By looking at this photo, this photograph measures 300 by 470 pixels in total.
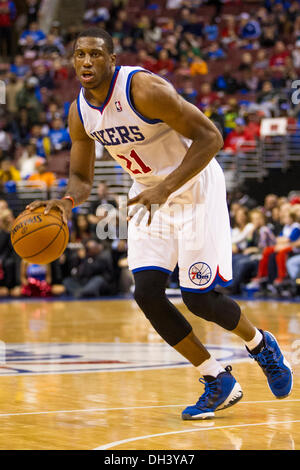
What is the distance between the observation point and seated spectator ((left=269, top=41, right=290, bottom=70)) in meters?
18.7

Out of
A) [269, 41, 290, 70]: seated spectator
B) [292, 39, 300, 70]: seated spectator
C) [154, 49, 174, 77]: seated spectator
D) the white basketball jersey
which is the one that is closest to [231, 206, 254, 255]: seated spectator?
[292, 39, 300, 70]: seated spectator

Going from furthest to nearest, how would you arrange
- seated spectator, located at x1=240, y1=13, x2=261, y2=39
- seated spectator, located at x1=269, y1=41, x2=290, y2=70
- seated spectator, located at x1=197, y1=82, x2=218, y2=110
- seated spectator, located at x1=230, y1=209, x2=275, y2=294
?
seated spectator, located at x1=240, y1=13, x2=261, y2=39, seated spectator, located at x1=269, y1=41, x2=290, y2=70, seated spectator, located at x1=197, y1=82, x2=218, y2=110, seated spectator, located at x1=230, y1=209, x2=275, y2=294

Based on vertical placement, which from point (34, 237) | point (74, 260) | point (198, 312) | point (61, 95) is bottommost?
point (74, 260)

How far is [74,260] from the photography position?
46.8 feet

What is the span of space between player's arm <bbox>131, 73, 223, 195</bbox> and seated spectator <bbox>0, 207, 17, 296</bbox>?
33.8 ft

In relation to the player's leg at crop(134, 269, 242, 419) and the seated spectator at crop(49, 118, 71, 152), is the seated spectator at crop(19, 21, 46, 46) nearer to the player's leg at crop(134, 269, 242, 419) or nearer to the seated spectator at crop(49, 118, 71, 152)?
the seated spectator at crop(49, 118, 71, 152)

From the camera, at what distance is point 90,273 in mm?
14133

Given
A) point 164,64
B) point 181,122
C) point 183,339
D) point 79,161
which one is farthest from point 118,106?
point 164,64

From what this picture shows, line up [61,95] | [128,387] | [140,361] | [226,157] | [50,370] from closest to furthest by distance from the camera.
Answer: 1. [128,387]
2. [50,370]
3. [140,361]
4. [226,157]
5. [61,95]

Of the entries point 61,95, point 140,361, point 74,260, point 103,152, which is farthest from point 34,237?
point 61,95

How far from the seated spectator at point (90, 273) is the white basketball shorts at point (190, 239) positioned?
9.41 m

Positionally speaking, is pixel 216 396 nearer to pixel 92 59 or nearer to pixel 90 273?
pixel 92 59

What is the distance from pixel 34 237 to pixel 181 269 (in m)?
0.78

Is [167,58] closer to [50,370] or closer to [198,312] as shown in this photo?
[50,370]
